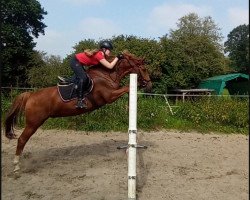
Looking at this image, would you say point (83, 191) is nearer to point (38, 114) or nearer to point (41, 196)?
point (41, 196)

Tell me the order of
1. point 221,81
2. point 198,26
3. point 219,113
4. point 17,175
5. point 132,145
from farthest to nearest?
point 198,26 → point 221,81 → point 219,113 → point 17,175 → point 132,145

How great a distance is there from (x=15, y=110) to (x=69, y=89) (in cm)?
134

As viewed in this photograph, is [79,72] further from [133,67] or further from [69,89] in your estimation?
[133,67]

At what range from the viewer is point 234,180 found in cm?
673

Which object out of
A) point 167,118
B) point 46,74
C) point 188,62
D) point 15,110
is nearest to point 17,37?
point 46,74

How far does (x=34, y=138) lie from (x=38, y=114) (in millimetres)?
3375

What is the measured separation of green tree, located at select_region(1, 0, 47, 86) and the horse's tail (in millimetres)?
18142

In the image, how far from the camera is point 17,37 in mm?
27016

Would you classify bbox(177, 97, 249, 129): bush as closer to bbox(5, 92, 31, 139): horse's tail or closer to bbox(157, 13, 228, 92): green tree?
bbox(5, 92, 31, 139): horse's tail

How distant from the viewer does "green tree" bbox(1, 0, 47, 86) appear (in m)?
26.2

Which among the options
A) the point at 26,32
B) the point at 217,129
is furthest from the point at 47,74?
the point at 217,129

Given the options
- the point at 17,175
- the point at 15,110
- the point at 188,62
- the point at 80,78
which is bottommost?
the point at 17,175

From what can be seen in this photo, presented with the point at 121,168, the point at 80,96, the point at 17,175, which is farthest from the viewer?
the point at 121,168

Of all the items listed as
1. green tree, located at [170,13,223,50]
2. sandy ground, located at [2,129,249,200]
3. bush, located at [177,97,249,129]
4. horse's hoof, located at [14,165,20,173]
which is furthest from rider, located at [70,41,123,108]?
green tree, located at [170,13,223,50]
